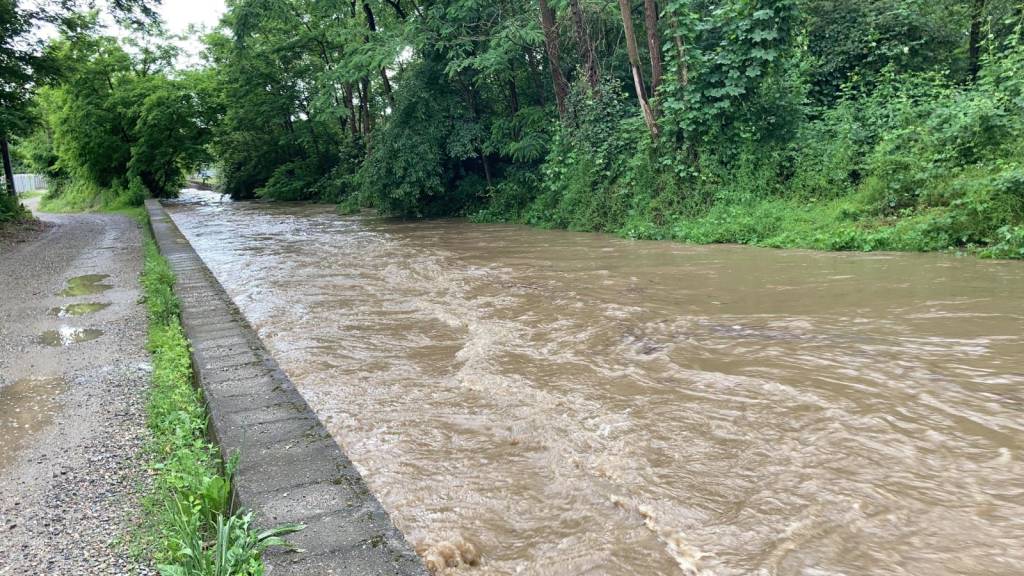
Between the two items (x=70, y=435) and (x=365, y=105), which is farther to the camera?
(x=365, y=105)

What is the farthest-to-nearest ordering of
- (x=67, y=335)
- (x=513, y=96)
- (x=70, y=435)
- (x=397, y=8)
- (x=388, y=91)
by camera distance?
1. (x=388, y=91)
2. (x=397, y=8)
3. (x=513, y=96)
4. (x=67, y=335)
5. (x=70, y=435)

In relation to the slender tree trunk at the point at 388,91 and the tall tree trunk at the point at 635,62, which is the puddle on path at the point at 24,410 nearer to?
the tall tree trunk at the point at 635,62

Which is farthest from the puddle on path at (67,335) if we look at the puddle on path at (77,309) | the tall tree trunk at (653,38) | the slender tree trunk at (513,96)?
the slender tree trunk at (513,96)

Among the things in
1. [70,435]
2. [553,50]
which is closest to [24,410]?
[70,435]

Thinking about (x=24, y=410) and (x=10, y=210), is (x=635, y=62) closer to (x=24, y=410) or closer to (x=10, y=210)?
(x=24, y=410)

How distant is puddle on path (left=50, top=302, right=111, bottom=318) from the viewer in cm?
721

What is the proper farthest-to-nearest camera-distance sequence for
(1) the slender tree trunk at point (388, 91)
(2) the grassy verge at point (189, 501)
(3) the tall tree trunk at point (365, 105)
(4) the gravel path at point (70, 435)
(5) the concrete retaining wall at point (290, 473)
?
(3) the tall tree trunk at point (365, 105)
(1) the slender tree trunk at point (388, 91)
(4) the gravel path at point (70, 435)
(5) the concrete retaining wall at point (290, 473)
(2) the grassy verge at point (189, 501)

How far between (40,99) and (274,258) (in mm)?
26753

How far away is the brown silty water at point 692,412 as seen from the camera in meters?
2.82

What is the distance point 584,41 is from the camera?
14.9m

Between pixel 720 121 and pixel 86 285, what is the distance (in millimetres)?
10866

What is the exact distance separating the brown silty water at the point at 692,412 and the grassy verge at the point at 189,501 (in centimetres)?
86

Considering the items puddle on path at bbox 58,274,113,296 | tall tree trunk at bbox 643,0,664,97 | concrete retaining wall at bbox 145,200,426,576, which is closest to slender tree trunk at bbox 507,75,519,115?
tall tree trunk at bbox 643,0,664,97

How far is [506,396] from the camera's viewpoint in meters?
4.57
